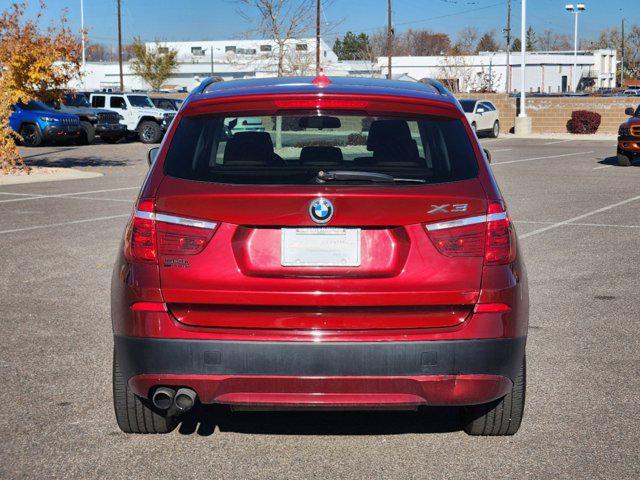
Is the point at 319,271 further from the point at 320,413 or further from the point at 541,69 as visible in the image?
the point at 541,69

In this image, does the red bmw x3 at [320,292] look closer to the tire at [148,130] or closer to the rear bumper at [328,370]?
the rear bumper at [328,370]

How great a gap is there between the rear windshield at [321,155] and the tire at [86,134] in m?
32.3

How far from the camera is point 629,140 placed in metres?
23.8

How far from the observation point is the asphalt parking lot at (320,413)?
439 centimetres

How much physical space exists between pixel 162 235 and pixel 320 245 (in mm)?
666

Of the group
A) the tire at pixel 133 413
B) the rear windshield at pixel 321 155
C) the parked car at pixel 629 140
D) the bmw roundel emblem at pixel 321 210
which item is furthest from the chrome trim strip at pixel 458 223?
the parked car at pixel 629 140

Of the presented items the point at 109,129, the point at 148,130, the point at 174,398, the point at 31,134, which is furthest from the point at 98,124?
the point at 174,398

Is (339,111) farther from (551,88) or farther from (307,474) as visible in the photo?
(551,88)

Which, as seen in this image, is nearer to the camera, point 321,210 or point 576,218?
point 321,210

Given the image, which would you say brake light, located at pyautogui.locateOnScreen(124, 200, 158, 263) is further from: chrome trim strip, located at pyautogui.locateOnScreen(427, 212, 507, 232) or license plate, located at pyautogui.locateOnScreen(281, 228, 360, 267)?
chrome trim strip, located at pyautogui.locateOnScreen(427, 212, 507, 232)

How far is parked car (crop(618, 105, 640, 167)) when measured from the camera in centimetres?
2366

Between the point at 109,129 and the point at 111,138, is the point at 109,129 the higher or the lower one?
the higher one

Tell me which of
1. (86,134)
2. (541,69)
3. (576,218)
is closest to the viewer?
(576,218)

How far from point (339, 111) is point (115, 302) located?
1285mm
